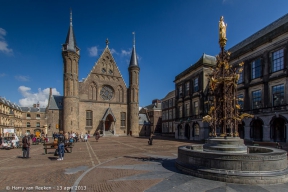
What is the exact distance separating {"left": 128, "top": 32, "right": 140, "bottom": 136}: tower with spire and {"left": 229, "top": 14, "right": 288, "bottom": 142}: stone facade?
27.2 m

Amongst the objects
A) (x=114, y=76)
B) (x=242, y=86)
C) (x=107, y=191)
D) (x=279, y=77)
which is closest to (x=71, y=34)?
(x=114, y=76)

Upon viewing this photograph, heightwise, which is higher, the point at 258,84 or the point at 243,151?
the point at 258,84

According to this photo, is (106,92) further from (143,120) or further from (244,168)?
(244,168)

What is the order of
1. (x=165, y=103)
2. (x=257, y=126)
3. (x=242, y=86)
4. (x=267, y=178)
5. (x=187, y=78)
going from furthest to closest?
(x=165, y=103) → (x=187, y=78) → (x=242, y=86) → (x=257, y=126) → (x=267, y=178)

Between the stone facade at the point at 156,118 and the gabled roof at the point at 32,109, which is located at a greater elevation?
the gabled roof at the point at 32,109

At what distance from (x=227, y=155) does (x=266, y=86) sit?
20.7m

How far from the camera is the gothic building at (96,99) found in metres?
40.1

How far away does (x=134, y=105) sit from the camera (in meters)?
48.2

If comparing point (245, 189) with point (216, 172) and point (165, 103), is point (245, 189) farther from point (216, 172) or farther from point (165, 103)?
point (165, 103)

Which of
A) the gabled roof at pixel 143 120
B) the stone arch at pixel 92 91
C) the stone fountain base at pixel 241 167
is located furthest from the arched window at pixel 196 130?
the gabled roof at pixel 143 120

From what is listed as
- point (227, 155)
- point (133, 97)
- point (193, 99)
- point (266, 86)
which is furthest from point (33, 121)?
point (227, 155)

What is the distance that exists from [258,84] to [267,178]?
21.2 metres

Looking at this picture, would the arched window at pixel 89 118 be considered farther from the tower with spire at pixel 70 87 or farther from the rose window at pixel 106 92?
the rose window at pixel 106 92

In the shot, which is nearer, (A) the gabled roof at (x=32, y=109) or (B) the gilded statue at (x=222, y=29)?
(B) the gilded statue at (x=222, y=29)
